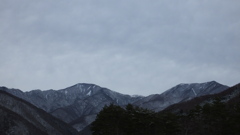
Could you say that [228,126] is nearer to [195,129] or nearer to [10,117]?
[195,129]

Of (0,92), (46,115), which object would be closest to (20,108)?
(0,92)

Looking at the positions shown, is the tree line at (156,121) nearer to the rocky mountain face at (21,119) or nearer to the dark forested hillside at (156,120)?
the dark forested hillside at (156,120)

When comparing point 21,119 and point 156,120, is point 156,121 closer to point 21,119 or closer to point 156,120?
point 156,120

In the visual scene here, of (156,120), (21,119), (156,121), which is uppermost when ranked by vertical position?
(21,119)

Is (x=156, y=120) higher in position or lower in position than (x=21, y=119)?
lower

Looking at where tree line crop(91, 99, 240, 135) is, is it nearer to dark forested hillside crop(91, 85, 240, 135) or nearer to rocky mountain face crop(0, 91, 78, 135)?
dark forested hillside crop(91, 85, 240, 135)

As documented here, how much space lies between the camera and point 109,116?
5544 centimetres

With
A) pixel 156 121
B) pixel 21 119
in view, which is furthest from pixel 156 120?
pixel 21 119

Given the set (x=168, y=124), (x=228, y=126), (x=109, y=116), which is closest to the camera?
(x=228, y=126)

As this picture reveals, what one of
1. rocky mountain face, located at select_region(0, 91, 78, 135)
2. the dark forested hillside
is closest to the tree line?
the dark forested hillside

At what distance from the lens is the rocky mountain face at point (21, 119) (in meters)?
130

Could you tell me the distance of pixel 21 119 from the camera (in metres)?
143

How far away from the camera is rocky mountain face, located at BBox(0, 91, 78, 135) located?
5113 inches

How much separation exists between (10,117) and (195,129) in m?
92.0
